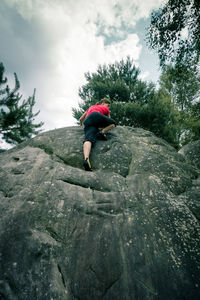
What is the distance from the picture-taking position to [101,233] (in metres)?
1.78

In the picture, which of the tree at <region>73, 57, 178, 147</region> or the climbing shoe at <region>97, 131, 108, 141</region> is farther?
the tree at <region>73, 57, 178, 147</region>

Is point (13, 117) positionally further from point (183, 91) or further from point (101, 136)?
point (183, 91)

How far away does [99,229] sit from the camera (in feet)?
5.96

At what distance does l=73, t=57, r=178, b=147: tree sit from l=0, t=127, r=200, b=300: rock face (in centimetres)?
670

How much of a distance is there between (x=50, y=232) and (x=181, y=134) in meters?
11.6

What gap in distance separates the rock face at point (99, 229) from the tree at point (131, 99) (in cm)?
670

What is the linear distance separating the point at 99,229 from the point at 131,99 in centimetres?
966

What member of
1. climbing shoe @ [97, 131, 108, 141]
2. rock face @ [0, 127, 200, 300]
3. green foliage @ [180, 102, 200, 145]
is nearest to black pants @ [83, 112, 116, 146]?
climbing shoe @ [97, 131, 108, 141]

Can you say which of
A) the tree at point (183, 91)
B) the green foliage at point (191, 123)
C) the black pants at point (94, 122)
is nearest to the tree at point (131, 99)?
the green foliage at point (191, 123)


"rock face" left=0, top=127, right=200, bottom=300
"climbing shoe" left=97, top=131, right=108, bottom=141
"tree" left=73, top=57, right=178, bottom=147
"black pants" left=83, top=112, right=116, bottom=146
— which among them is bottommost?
"rock face" left=0, top=127, right=200, bottom=300

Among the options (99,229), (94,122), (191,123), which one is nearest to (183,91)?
(191,123)

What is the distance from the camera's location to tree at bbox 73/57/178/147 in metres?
8.70

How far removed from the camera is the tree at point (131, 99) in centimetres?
870

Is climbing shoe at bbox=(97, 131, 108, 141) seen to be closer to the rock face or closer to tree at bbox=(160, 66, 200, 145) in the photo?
the rock face
